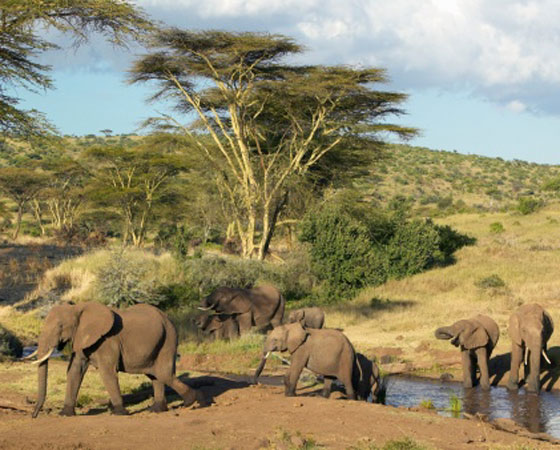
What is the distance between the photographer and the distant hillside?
254 feet

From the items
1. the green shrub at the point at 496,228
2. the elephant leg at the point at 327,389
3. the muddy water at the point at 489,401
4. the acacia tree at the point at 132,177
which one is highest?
the acacia tree at the point at 132,177

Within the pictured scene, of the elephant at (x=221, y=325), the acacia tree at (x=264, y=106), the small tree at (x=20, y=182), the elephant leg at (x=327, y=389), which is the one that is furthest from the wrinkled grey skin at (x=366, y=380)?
the small tree at (x=20, y=182)

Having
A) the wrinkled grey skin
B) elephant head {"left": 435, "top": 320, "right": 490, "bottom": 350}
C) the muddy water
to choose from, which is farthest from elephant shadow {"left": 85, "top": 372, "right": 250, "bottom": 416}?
elephant head {"left": 435, "top": 320, "right": 490, "bottom": 350}

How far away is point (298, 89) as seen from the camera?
102 feet

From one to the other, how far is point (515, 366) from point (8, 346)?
9124mm

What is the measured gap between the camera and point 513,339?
14.9 metres

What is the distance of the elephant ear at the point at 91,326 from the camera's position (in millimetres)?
10141

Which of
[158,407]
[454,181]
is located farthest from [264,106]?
[454,181]

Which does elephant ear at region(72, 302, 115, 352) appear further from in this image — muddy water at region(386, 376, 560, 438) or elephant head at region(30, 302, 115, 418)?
muddy water at region(386, 376, 560, 438)

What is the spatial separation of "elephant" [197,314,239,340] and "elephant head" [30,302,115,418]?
27.0 feet

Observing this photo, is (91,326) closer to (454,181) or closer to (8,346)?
(8,346)

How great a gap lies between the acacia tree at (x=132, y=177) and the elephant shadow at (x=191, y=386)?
30191 millimetres

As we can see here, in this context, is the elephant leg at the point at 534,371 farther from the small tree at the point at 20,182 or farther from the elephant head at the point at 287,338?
the small tree at the point at 20,182

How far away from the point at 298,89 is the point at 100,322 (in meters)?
21.9
